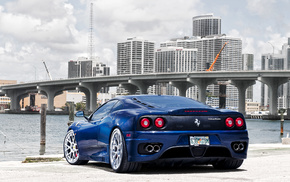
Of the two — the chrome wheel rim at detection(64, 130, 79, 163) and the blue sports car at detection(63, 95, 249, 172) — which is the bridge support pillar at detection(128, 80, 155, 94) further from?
the blue sports car at detection(63, 95, 249, 172)

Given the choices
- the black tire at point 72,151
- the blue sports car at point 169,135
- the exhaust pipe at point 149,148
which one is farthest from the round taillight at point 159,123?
the black tire at point 72,151

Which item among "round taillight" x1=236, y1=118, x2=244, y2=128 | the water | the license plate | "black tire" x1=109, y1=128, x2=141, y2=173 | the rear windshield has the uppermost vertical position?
the rear windshield

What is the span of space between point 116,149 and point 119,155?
0.60 feet

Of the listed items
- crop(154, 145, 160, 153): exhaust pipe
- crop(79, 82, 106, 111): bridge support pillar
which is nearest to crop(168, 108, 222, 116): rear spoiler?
crop(154, 145, 160, 153): exhaust pipe

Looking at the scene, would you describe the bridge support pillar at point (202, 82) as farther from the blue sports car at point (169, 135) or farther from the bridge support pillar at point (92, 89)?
the blue sports car at point (169, 135)

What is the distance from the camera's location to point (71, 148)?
33.7 feet

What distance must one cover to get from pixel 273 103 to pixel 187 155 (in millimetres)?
112647

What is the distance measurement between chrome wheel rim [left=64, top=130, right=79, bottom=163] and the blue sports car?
101cm

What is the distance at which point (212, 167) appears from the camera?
376 inches

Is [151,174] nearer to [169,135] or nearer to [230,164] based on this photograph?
[169,135]

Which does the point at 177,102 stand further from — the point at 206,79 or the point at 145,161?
the point at 206,79

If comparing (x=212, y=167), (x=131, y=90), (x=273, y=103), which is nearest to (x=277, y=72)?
(x=273, y=103)

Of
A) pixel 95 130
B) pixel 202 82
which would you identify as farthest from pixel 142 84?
pixel 95 130

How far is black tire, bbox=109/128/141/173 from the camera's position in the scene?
27.1 feet
